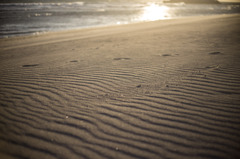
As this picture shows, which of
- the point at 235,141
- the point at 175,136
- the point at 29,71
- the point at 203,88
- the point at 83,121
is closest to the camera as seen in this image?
the point at 235,141

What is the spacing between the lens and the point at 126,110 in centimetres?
248

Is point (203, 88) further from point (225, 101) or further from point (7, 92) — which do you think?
point (7, 92)

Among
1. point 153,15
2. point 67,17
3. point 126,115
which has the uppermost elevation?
point 67,17

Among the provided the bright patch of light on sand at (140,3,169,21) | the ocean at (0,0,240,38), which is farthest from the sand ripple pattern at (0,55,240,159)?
the bright patch of light on sand at (140,3,169,21)

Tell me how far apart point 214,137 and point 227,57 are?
10.6 ft

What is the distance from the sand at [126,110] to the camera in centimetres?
187

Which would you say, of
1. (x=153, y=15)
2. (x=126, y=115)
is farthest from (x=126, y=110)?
(x=153, y=15)

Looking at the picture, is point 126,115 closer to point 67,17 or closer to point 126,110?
point 126,110

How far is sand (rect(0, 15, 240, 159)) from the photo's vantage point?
1869mm

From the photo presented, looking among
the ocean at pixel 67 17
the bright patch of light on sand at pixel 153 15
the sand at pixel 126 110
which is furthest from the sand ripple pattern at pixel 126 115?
the bright patch of light on sand at pixel 153 15

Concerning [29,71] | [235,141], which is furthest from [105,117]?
[29,71]

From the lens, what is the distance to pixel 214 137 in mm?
1908

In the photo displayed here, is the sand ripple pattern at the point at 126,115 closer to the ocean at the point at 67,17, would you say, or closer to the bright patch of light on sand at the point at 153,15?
the ocean at the point at 67,17

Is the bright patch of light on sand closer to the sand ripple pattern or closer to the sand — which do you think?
the sand
